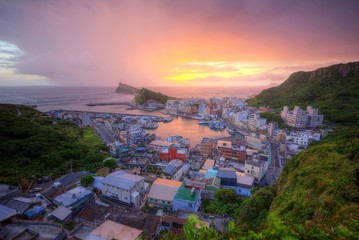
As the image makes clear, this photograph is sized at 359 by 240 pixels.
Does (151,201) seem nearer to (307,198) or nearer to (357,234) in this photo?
(307,198)

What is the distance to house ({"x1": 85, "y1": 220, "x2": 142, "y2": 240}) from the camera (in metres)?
6.44

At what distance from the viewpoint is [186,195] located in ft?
30.6

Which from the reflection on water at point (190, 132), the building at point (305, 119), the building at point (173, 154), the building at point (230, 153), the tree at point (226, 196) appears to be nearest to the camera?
the tree at point (226, 196)

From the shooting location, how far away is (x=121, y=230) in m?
6.72

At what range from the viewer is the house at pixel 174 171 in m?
12.4

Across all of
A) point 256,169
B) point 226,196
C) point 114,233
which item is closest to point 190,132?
point 256,169

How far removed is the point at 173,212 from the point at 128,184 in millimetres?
2634

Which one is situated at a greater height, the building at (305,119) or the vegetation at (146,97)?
the vegetation at (146,97)

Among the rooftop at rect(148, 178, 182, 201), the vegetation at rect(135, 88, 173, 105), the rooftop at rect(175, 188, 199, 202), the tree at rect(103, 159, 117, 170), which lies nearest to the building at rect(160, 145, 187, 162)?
the tree at rect(103, 159, 117, 170)

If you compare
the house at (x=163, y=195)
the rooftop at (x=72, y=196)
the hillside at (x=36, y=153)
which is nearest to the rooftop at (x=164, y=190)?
the house at (x=163, y=195)

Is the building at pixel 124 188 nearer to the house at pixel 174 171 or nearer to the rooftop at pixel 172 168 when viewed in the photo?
the house at pixel 174 171

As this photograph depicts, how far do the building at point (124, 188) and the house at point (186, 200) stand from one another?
199 cm

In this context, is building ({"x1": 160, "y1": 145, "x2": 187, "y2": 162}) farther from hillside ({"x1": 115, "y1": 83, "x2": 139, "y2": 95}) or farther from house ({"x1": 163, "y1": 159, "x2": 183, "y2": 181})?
hillside ({"x1": 115, "y1": 83, "x2": 139, "y2": 95})

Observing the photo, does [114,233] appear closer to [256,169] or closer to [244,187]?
[244,187]
